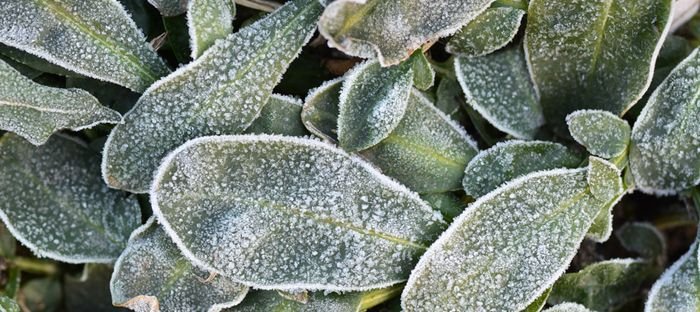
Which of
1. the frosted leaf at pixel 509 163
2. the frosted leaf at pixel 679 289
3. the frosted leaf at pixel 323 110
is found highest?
the frosted leaf at pixel 323 110

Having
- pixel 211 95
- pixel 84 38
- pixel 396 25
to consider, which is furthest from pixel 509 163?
pixel 84 38

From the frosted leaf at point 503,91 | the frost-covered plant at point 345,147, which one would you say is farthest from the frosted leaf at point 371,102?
the frosted leaf at point 503,91

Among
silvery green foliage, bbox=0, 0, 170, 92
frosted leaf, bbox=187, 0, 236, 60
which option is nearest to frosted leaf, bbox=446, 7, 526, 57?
frosted leaf, bbox=187, 0, 236, 60

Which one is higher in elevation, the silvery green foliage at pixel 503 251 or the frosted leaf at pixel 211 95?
the frosted leaf at pixel 211 95

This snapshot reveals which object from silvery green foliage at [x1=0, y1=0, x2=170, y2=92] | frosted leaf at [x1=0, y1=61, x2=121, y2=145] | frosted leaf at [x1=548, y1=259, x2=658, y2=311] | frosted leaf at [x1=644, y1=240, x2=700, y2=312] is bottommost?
frosted leaf at [x1=548, y1=259, x2=658, y2=311]

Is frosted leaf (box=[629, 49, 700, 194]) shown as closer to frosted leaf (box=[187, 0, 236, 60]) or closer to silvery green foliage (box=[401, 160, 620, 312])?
silvery green foliage (box=[401, 160, 620, 312])

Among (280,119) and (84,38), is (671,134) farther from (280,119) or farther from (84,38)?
(84,38)

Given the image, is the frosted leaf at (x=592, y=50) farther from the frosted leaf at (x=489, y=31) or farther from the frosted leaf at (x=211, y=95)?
the frosted leaf at (x=211, y=95)
